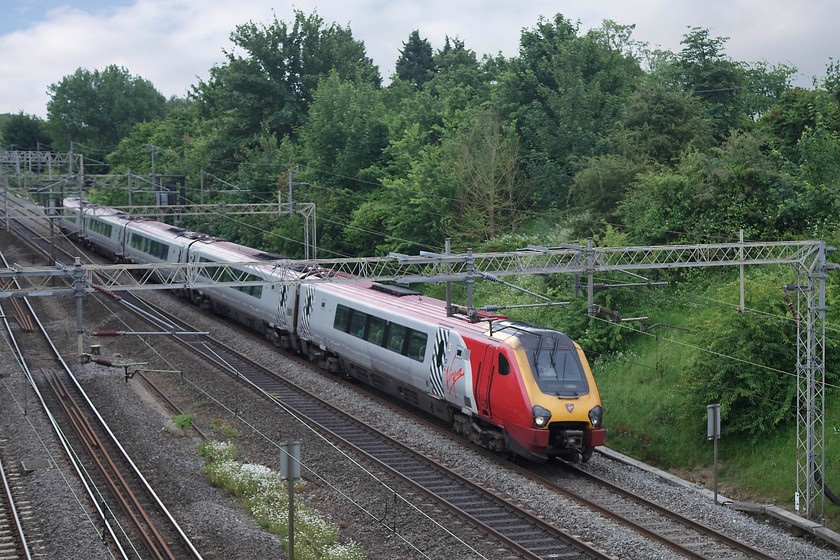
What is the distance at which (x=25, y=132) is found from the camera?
349 ft

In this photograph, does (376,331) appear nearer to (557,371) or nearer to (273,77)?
(557,371)

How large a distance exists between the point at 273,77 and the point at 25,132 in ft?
202

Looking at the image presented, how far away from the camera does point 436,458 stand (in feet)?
58.1

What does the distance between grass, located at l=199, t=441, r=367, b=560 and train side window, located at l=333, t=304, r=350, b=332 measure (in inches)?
225

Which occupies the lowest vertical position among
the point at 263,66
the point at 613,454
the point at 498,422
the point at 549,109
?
the point at 613,454

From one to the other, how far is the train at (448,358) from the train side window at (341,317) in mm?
27

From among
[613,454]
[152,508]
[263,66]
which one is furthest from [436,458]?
[263,66]

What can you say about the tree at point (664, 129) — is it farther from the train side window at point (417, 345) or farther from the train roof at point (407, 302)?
the train side window at point (417, 345)

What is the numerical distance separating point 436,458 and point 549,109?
2698 centimetres

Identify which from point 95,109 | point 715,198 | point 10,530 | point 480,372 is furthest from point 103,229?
point 95,109

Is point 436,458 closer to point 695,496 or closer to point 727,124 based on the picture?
point 695,496

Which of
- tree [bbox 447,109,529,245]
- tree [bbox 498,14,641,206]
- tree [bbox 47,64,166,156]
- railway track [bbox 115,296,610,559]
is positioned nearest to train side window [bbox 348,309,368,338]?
railway track [bbox 115,296,610,559]

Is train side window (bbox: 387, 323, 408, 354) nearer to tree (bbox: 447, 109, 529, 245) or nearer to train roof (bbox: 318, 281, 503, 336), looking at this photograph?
train roof (bbox: 318, 281, 503, 336)

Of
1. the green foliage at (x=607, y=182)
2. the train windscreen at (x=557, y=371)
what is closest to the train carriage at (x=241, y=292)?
the train windscreen at (x=557, y=371)
